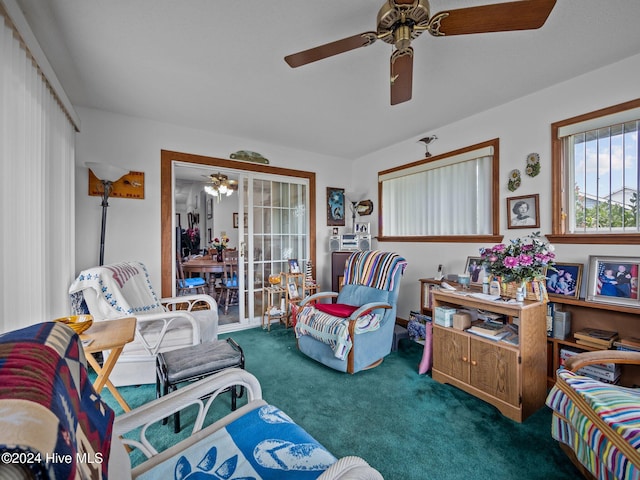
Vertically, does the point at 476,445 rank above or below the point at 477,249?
below

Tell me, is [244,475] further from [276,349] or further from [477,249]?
[477,249]

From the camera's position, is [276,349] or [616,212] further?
[276,349]

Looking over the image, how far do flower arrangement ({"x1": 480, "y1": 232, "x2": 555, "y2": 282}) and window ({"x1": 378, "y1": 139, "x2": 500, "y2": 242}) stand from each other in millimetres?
802

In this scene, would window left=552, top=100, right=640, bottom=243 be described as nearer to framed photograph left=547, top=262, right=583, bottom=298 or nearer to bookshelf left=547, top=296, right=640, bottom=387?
framed photograph left=547, top=262, right=583, bottom=298

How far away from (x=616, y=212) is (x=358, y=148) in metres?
2.84

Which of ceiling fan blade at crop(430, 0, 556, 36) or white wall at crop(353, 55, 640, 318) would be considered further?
white wall at crop(353, 55, 640, 318)

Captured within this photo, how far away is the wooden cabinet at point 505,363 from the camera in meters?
1.82

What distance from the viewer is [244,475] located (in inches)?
34.4

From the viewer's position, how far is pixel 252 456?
94 cm

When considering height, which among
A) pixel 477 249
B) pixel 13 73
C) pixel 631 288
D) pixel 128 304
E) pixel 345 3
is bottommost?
pixel 128 304

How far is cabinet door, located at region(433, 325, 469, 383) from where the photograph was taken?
212 centimetres

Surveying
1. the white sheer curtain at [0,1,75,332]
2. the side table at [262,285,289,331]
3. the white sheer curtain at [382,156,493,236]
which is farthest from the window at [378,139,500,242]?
the white sheer curtain at [0,1,75,332]

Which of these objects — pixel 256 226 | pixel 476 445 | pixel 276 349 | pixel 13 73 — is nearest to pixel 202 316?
pixel 276 349

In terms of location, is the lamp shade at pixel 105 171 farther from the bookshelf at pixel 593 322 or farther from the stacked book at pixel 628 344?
the stacked book at pixel 628 344
